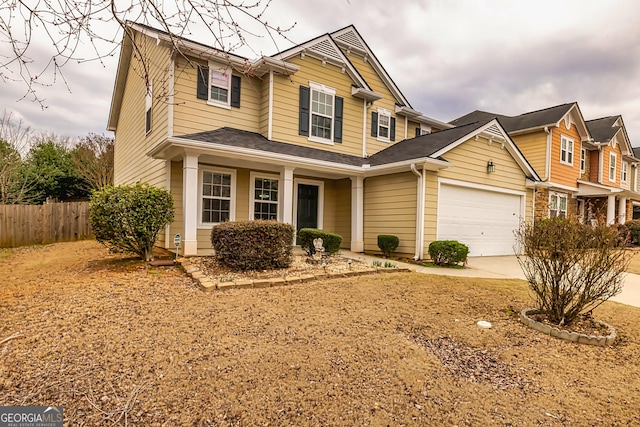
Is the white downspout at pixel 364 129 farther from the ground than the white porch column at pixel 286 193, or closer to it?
farther from the ground

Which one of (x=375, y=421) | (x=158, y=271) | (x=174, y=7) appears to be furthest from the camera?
(x=158, y=271)

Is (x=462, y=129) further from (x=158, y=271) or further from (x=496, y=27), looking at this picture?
(x=158, y=271)

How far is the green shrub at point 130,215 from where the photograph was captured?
6.25 meters

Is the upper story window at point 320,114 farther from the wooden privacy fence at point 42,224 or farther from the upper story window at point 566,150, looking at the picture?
the upper story window at point 566,150

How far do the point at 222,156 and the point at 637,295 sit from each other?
8748mm

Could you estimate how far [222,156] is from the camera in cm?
771

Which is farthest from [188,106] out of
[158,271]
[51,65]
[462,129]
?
[462,129]

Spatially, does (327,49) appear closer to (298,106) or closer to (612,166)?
(298,106)

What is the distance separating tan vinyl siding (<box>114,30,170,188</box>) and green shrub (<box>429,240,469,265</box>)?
7253 mm

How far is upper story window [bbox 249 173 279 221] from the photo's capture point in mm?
9469

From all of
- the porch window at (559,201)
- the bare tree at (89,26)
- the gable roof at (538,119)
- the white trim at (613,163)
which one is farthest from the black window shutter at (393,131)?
the white trim at (613,163)

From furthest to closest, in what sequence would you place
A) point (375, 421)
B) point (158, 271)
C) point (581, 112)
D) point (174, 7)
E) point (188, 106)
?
point (581, 112), point (188, 106), point (158, 271), point (174, 7), point (375, 421)

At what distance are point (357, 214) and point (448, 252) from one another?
3.02m

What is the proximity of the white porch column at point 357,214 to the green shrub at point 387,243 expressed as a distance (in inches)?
33.2
